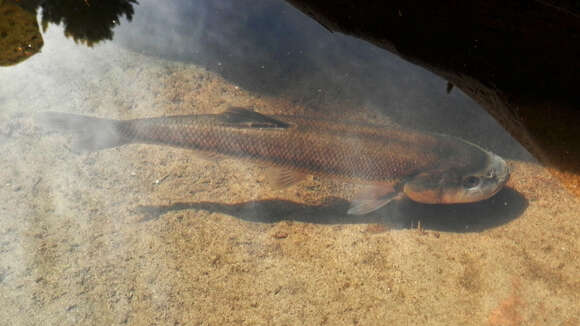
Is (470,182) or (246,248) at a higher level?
(470,182)

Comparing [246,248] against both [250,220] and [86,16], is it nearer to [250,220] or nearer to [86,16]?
[250,220]

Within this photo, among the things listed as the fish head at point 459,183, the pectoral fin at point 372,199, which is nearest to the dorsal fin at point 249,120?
the pectoral fin at point 372,199

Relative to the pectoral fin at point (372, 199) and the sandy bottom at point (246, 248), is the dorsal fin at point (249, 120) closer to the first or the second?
the sandy bottom at point (246, 248)

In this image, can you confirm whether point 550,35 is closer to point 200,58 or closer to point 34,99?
point 200,58

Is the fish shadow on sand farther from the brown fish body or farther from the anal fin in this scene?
the brown fish body

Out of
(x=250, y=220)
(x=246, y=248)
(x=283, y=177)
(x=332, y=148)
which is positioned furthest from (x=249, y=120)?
(x=246, y=248)

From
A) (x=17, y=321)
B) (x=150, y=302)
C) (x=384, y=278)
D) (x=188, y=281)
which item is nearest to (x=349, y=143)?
(x=384, y=278)
